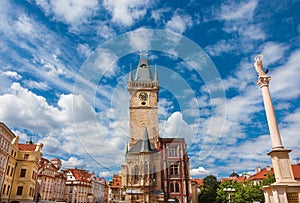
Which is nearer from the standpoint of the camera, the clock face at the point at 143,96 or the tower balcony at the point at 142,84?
the clock face at the point at 143,96

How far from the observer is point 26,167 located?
3888 cm

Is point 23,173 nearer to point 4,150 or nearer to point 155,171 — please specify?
point 4,150

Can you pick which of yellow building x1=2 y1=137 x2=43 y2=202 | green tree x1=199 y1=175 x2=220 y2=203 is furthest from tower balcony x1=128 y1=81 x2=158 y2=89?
yellow building x1=2 y1=137 x2=43 y2=202

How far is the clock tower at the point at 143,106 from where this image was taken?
6581 centimetres

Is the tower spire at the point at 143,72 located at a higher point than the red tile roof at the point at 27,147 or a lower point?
higher

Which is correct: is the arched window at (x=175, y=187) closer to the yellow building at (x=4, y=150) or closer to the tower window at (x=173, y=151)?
the tower window at (x=173, y=151)

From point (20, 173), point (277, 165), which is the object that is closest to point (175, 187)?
point (20, 173)

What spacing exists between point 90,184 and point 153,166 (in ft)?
133

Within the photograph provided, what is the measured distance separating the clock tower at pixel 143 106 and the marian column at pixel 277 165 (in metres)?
39.7

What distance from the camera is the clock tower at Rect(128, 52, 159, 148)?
65.8 m

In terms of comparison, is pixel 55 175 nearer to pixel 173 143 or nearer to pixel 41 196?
pixel 41 196

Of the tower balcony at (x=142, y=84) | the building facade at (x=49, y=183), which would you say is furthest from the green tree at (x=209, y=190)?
the building facade at (x=49, y=183)

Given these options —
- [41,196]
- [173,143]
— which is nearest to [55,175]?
[41,196]

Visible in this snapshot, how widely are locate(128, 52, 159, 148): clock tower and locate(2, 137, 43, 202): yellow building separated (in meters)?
28.7
